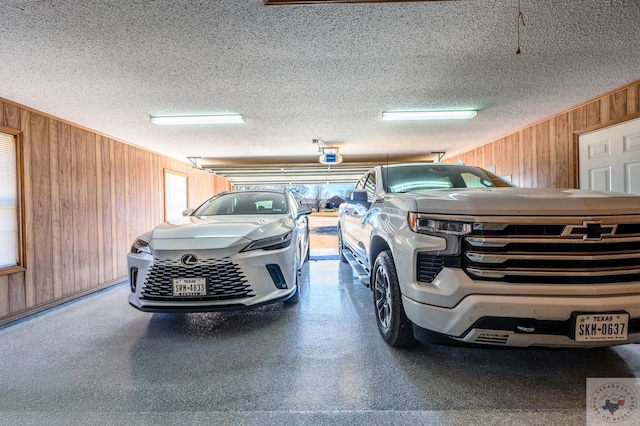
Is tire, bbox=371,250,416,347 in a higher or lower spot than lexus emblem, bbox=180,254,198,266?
lower

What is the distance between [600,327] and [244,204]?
355 centimetres

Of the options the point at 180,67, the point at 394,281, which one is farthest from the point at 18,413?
the point at 180,67

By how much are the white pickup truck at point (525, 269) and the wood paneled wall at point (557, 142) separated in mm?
2545

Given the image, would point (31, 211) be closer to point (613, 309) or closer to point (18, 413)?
point (18, 413)

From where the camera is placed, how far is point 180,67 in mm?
2508

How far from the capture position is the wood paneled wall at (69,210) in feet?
10.3

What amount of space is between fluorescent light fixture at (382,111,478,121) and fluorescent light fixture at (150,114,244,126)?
2.20 meters

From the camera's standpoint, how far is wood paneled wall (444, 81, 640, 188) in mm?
3146

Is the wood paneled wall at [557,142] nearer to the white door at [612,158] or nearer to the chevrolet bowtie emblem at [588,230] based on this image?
the white door at [612,158]

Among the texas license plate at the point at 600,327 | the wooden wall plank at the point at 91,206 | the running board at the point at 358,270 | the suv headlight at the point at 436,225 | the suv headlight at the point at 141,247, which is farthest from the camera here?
the wooden wall plank at the point at 91,206

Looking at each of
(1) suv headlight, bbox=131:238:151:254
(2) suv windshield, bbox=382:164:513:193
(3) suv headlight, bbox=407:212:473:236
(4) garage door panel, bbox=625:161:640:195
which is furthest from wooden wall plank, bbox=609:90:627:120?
(1) suv headlight, bbox=131:238:151:254

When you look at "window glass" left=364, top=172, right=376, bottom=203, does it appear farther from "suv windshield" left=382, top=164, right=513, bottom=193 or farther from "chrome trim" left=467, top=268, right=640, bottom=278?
"chrome trim" left=467, top=268, right=640, bottom=278

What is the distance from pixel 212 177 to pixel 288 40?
848 cm

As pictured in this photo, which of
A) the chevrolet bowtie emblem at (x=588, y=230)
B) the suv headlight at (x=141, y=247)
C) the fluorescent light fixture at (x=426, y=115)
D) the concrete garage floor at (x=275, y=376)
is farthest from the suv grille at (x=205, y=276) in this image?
the fluorescent light fixture at (x=426, y=115)
